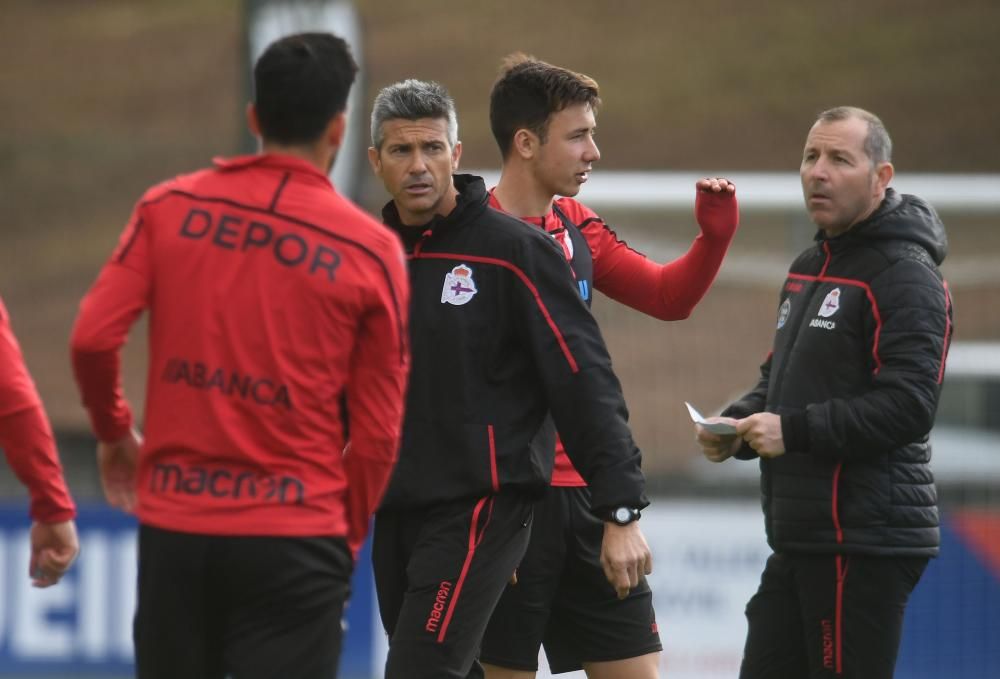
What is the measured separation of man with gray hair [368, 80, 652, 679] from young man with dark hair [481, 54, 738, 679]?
0.31 metres

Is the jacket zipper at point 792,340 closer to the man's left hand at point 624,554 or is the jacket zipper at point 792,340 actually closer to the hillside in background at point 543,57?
the man's left hand at point 624,554

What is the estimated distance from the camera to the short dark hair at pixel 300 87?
10.2 feet

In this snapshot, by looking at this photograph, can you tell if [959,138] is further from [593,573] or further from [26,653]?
[593,573]

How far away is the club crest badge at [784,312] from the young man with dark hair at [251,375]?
6.16ft

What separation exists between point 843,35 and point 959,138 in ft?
7.13

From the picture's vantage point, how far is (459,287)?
4.09 meters

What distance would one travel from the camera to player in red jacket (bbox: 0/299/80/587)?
3.72m

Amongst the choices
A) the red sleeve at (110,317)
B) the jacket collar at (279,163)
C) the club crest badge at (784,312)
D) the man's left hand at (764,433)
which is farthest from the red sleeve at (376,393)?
the club crest badge at (784,312)

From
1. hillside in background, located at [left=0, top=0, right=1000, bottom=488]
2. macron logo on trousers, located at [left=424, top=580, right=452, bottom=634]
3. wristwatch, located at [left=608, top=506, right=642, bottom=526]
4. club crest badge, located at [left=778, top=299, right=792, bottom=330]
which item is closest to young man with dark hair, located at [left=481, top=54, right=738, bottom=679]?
club crest badge, located at [left=778, top=299, right=792, bottom=330]

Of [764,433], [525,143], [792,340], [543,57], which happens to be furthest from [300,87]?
[543,57]

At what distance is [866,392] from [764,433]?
0.33 metres

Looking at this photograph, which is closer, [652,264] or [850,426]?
[850,426]

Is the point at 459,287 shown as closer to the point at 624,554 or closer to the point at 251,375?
the point at 624,554

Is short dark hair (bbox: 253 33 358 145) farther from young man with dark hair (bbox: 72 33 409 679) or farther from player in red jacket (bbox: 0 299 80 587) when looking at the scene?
player in red jacket (bbox: 0 299 80 587)
